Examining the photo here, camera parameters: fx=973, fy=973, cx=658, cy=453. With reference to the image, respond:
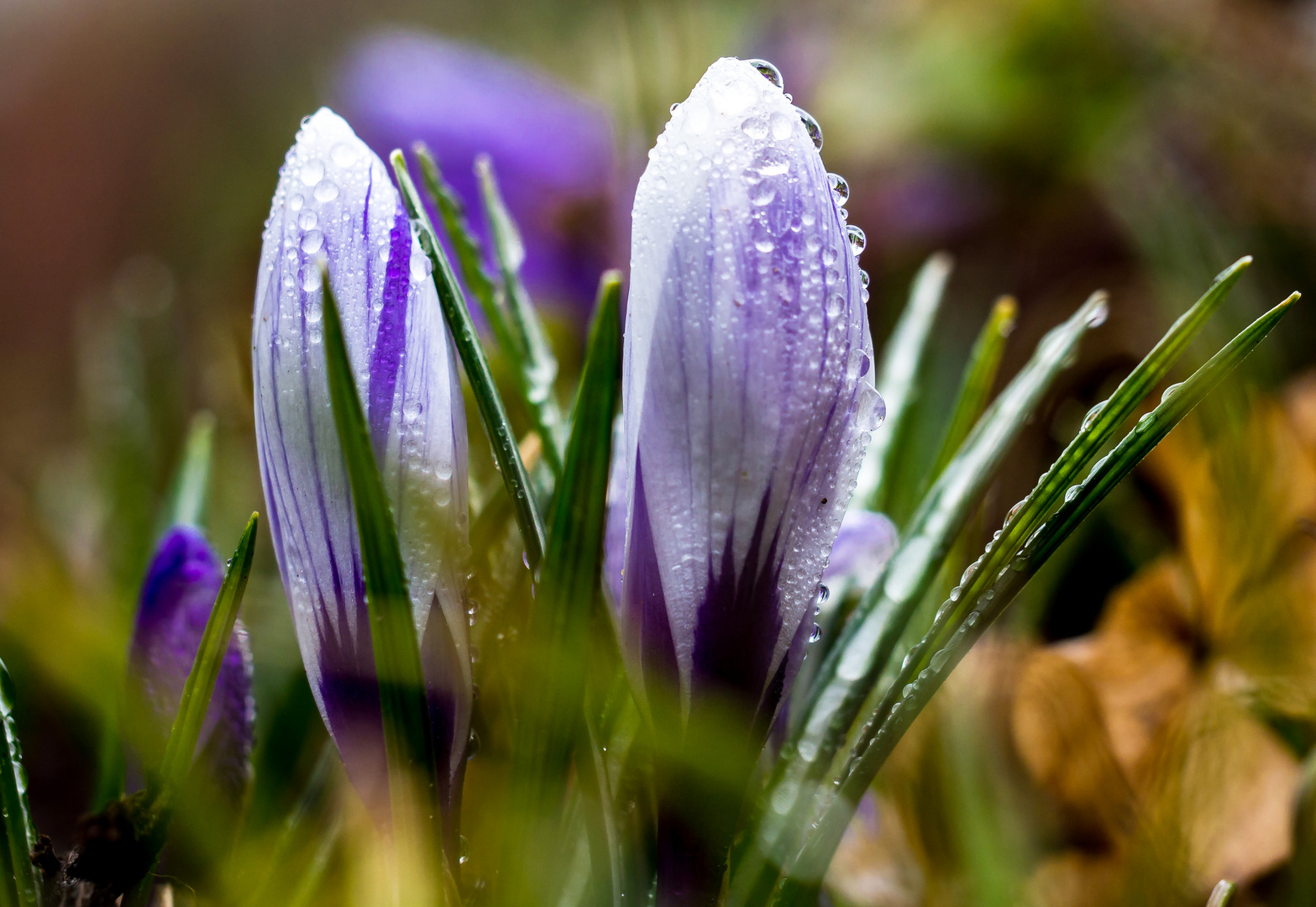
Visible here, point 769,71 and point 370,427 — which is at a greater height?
point 769,71

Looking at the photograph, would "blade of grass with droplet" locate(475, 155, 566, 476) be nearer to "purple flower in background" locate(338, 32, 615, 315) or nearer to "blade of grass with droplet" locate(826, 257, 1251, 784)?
"blade of grass with droplet" locate(826, 257, 1251, 784)

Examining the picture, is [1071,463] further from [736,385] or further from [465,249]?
[465,249]

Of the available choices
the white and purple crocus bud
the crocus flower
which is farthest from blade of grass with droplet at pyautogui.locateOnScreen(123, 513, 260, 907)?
the crocus flower

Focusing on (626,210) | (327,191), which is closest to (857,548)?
(327,191)

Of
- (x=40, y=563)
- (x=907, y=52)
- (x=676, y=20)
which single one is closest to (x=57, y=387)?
(x=40, y=563)

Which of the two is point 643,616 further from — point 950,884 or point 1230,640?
point 1230,640
